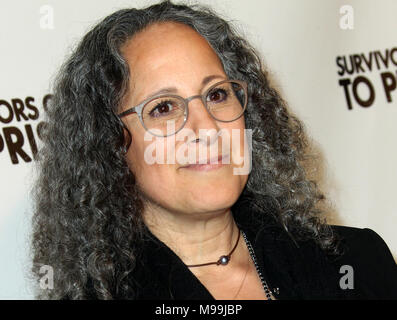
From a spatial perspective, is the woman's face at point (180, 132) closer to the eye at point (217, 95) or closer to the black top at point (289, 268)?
the eye at point (217, 95)

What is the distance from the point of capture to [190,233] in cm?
127

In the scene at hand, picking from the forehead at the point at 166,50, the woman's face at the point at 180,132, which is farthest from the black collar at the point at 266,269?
the forehead at the point at 166,50

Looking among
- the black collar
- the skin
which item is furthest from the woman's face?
the black collar

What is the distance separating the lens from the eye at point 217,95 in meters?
1.21

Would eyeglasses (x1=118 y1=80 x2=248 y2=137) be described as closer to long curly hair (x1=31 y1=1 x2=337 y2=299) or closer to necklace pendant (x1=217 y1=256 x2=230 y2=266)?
long curly hair (x1=31 y1=1 x2=337 y2=299)

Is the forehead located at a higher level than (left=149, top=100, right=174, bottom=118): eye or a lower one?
higher

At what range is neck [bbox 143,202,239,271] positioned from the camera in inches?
49.6
